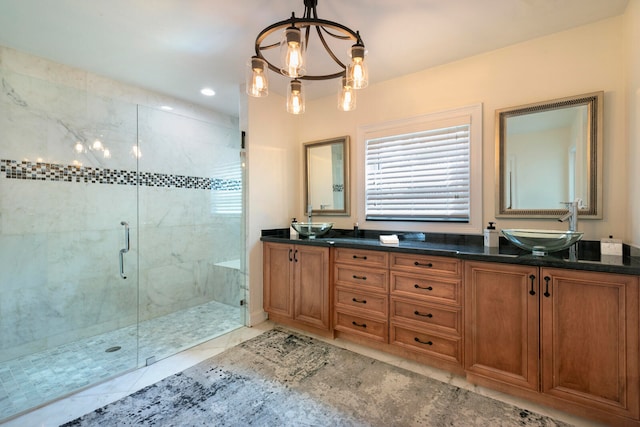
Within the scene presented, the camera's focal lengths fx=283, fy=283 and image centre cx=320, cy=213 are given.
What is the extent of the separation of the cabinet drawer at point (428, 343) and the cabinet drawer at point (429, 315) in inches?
2.6

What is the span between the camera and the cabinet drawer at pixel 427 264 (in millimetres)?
2043

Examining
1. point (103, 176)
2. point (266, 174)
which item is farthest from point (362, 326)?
point (103, 176)

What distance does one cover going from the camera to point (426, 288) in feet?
7.10

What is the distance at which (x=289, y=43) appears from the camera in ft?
4.57

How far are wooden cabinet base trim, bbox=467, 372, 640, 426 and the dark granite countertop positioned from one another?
0.80 metres

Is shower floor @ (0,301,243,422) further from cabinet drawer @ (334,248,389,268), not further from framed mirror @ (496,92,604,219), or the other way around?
framed mirror @ (496,92,604,219)

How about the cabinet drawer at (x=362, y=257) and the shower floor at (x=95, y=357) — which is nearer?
the shower floor at (x=95, y=357)

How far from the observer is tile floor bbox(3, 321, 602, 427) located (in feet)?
5.53

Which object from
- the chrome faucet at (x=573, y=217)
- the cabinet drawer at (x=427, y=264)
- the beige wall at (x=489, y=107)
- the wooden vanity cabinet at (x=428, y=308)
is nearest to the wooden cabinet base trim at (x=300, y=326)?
the beige wall at (x=489, y=107)

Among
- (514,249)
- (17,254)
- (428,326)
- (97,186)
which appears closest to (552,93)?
(514,249)

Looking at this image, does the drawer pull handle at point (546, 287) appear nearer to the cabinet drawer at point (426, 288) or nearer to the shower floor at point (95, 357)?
the cabinet drawer at point (426, 288)

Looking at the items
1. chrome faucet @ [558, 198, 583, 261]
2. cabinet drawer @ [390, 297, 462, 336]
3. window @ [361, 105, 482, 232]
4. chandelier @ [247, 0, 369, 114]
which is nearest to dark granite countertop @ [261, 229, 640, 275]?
chrome faucet @ [558, 198, 583, 261]

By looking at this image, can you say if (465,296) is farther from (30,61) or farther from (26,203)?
(30,61)

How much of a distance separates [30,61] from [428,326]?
13.0ft
